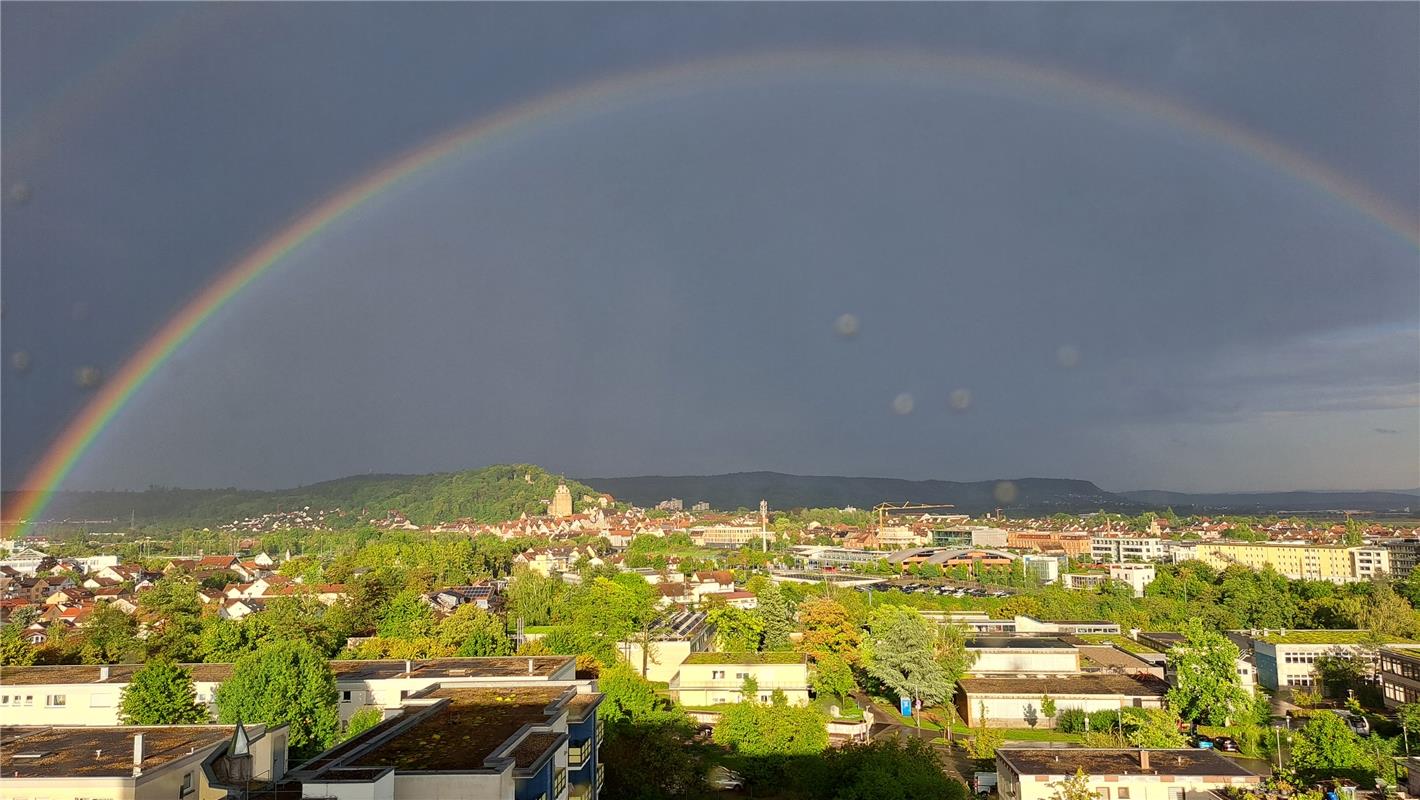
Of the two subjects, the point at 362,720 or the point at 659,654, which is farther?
the point at 659,654

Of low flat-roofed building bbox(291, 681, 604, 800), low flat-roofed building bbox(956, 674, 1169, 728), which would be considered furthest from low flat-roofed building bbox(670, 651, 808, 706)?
low flat-roofed building bbox(291, 681, 604, 800)

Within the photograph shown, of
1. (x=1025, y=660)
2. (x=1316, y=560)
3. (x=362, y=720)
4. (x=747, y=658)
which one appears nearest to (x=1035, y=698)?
(x=1025, y=660)

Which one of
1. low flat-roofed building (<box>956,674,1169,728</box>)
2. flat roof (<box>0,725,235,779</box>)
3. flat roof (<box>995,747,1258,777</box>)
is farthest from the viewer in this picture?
low flat-roofed building (<box>956,674,1169,728</box>)

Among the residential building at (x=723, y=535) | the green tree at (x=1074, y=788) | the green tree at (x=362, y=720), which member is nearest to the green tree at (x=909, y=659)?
the green tree at (x=1074, y=788)

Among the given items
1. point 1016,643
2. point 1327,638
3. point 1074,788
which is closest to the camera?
point 1074,788

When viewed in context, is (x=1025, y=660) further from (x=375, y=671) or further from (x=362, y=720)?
(x=362, y=720)

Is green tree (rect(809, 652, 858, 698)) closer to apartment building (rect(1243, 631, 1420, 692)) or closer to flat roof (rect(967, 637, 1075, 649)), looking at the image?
flat roof (rect(967, 637, 1075, 649))
